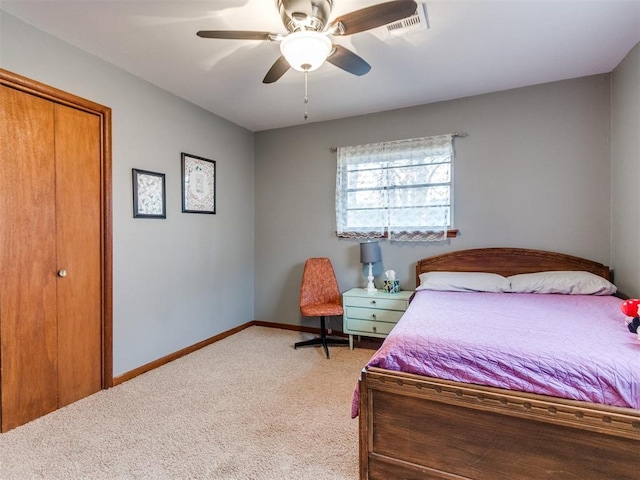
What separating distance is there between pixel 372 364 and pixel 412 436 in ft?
1.13

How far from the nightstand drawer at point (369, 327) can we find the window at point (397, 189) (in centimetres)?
93

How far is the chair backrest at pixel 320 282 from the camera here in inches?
145

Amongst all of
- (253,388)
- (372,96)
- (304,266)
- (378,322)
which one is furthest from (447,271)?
(253,388)

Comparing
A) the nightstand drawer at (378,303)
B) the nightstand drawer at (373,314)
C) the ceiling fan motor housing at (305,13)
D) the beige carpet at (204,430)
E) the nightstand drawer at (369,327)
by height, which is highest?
the ceiling fan motor housing at (305,13)

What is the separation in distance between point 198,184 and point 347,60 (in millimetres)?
2118

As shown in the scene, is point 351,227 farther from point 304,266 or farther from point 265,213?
point 265,213

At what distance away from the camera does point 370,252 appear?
3.41 metres

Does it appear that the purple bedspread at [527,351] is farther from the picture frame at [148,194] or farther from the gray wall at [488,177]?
the picture frame at [148,194]

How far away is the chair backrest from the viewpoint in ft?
12.1

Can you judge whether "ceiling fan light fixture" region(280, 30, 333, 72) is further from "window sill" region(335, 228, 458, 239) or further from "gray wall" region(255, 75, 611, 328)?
"window sill" region(335, 228, 458, 239)

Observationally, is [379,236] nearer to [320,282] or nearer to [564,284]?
[320,282]

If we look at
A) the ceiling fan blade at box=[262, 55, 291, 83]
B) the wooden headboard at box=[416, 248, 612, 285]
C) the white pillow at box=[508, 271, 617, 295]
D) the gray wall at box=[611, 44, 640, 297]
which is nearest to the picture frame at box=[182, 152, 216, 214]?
the ceiling fan blade at box=[262, 55, 291, 83]

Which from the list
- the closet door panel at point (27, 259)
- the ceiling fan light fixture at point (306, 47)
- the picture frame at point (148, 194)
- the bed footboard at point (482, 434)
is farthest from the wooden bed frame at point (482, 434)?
the picture frame at point (148, 194)

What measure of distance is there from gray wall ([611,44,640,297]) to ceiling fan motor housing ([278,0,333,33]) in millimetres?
2349
